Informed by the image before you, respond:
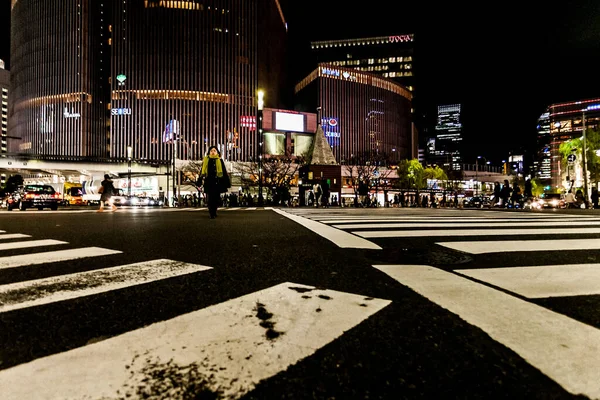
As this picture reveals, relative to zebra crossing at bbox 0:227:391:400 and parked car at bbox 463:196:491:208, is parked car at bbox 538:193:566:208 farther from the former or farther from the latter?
zebra crossing at bbox 0:227:391:400

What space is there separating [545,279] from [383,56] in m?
132

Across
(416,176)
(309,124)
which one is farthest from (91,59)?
(416,176)

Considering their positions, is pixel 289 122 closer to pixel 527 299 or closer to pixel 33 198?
pixel 33 198

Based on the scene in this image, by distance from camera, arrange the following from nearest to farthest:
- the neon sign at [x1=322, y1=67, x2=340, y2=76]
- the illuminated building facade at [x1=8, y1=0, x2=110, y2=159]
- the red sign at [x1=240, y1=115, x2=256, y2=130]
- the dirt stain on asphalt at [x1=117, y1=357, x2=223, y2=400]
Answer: the dirt stain on asphalt at [x1=117, y1=357, x2=223, y2=400] < the illuminated building facade at [x1=8, y1=0, x2=110, y2=159] < the red sign at [x1=240, y1=115, x2=256, y2=130] < the neon sign at [x1=322, y1=67, x2=340, y2=76]

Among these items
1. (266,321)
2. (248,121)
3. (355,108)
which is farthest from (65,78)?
(266,321)

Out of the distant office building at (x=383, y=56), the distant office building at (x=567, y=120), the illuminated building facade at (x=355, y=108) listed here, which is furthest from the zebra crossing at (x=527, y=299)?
the distant office building at (x=383, y=56)

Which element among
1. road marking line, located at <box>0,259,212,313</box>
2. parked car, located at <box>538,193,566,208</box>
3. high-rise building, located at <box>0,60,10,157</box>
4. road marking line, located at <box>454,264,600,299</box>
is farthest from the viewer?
high-rise building, located at <box>0,60,10,157</box>

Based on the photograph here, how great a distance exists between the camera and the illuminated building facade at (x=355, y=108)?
9138 centimetres

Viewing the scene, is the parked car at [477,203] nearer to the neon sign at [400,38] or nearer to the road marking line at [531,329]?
the road marking line at [531,329]

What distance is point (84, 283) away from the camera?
2455 millimetres

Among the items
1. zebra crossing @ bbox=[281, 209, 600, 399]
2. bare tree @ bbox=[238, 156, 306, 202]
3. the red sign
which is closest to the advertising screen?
the red sign

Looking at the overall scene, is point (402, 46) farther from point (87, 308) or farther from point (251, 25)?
point (87, 308)

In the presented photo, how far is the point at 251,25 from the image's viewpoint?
81.8 m

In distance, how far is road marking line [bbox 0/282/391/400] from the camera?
1.10 metres
